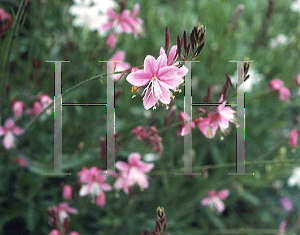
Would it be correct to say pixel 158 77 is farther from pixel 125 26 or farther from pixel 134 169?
pixel 125 26

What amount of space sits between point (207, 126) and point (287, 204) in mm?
1668

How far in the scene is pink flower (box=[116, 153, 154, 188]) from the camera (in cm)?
117

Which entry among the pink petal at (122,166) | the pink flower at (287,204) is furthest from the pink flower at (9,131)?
the pink flower at (287,204)

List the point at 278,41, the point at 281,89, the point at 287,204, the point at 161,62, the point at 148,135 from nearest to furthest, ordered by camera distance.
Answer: the point at 161,62, the point at 148,135, the point at 281,89, the point at 287,204, the point at 278,41

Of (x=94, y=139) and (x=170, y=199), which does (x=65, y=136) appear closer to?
(x=94, y=139)

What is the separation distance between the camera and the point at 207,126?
0.99 meters

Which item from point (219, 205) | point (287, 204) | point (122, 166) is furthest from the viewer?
point (287, 204)

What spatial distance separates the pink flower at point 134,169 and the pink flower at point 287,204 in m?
1.56

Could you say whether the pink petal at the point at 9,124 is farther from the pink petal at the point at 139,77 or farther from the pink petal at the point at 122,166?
the pink petal at the point at 139,77

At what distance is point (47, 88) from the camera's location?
5.44 ft

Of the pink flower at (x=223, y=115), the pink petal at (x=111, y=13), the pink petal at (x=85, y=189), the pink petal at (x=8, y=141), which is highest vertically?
the pink petal at (x=111, y=13)

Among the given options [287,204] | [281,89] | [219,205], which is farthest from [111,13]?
[287,204]

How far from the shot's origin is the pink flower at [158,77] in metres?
0.71

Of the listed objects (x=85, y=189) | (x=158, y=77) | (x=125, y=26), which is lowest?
(x=85, y=189)
